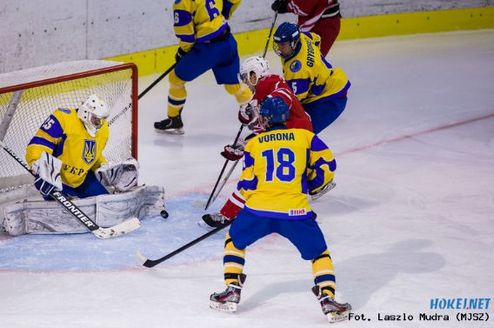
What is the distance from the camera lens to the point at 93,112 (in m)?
5.12

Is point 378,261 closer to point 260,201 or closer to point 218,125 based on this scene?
point 260,201

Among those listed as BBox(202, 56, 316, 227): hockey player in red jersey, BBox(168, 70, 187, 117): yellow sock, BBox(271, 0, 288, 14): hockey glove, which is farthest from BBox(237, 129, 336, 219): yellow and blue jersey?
BBox(271, 0, 288, 14): hockey glove

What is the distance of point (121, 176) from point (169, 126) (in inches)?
63.3

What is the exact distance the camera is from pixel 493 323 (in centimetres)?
432

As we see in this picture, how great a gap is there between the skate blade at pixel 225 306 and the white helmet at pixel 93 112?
1.23 metres

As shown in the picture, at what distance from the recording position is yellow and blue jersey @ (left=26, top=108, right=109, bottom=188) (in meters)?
5.10

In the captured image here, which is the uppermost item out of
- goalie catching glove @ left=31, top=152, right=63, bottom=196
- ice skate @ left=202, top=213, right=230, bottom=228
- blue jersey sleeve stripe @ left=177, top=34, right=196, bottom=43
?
blue jersey sleeve stripe @ left=177, top=34, right=196, bottom=43

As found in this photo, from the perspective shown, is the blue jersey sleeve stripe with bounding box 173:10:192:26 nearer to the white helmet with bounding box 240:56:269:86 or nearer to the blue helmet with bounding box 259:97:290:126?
the white helmet with bounding box 240:56:269:86

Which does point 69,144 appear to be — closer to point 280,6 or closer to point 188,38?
point 188,38

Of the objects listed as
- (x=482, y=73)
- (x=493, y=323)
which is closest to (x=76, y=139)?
(x=493, y=323)

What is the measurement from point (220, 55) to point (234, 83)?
0.24 meters

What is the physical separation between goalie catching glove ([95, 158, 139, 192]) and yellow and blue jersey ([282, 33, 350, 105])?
894mm

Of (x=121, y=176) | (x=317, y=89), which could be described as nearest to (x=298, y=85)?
(x=317, y=89)

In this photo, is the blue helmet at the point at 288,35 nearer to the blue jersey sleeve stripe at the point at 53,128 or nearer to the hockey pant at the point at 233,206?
the hockey pant at the point at 233,206
